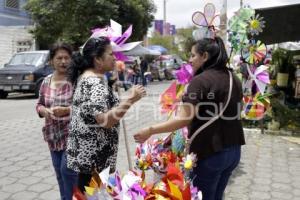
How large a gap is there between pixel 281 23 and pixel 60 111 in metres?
5.59

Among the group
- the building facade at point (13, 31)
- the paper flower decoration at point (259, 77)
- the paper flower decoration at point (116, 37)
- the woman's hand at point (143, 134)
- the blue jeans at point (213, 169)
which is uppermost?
the building facade at point (13, 31)

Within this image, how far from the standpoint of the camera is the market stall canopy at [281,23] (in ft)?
24.1

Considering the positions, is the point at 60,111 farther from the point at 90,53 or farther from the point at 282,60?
the point at 282,60

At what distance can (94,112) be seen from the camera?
101 inches

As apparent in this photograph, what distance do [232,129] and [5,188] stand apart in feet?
10.0

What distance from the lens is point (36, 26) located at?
76.2 ft

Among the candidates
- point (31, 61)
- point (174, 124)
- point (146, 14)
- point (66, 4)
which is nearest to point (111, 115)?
point (174, 124)

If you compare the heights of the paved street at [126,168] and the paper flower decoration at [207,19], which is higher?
the paper flower decoration at [207,19]

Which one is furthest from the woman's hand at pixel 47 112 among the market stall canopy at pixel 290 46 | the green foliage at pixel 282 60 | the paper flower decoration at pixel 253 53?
the market stall canopy at pixel 290 46

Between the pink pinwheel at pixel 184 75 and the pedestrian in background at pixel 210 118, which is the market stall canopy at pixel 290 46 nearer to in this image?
A: the pink pinwheel at pixel 184 75

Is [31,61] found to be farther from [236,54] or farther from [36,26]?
[236,54]

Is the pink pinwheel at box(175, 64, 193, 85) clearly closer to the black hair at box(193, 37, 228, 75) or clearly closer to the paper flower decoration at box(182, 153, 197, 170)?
the black hair at box(193, 37, 228, 75)

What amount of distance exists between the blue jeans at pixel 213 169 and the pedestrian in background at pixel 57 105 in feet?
3.56

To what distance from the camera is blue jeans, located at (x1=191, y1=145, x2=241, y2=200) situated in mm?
2787
